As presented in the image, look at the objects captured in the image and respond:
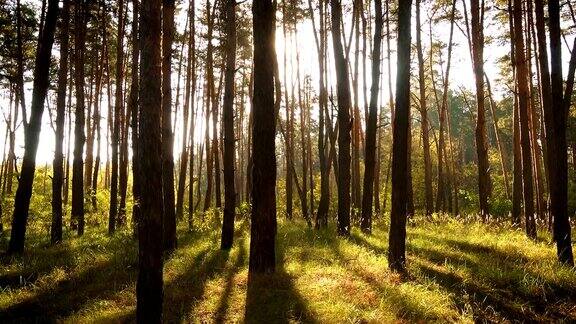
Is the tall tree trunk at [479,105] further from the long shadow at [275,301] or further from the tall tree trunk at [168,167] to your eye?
the tall tree trunk at [168,167]

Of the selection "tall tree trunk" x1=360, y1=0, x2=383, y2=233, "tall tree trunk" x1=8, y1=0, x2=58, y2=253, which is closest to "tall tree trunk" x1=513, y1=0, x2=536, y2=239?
"tall tree trunk" x1=360, y1=0, x2=383, y2=233

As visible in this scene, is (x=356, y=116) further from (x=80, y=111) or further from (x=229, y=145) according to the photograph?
(x=80, y=111)

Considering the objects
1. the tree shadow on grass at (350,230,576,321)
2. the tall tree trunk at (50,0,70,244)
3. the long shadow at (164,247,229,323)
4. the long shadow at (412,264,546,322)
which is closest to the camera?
the long shadow at (412,264,546,322)

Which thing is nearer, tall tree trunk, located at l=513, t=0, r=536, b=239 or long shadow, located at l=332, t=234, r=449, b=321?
long shadow, located at l=332, t=234, r=449, b=321

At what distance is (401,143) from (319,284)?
267cm

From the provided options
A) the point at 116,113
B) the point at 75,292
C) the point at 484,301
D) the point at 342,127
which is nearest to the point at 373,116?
the point at 342,127

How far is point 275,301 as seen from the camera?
5.73 m

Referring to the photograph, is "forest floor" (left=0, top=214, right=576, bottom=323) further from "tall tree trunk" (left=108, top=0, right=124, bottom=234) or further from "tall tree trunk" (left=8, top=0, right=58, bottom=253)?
"tall tree trunk" (left=108, top=0, right=124, bottom=234)

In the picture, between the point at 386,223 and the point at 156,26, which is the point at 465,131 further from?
the point at 156,26

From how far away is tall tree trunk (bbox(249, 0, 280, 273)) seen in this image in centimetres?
689

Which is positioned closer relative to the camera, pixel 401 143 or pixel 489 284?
pixel 489 284

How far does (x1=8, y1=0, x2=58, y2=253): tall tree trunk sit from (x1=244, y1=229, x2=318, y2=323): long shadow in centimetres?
707

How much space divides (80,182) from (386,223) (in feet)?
32.7

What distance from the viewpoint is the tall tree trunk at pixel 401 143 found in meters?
6.96
